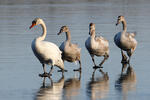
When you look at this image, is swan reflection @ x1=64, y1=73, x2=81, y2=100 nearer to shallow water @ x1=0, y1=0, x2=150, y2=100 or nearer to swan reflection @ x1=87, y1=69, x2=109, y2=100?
shallow water @ x1=0, y1=0, x2=150, y2=100

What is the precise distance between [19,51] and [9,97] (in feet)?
23.0

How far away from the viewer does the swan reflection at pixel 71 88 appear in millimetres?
12227

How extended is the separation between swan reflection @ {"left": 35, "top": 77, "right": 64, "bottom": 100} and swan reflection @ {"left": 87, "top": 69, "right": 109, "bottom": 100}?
64 centimetres

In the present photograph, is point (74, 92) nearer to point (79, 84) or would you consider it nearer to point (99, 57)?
point (79, 84)

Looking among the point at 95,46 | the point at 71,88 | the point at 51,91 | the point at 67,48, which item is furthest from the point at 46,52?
the point at 95,46

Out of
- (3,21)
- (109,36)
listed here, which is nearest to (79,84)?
(109,36)

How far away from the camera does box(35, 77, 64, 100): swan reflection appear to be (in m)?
12.1

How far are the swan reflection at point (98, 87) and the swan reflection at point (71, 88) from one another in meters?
0.27

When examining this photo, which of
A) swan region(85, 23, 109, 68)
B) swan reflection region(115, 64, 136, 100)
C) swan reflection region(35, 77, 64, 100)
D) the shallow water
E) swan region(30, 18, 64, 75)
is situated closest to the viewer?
swan reflection region(35, 77, 64, 100)

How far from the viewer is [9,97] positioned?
1219 centimetres

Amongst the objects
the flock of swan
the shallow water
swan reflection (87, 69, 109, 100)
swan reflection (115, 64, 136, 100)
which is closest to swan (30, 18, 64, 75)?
the flock of swan

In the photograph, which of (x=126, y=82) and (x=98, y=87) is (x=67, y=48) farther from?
(x=98, y=87)

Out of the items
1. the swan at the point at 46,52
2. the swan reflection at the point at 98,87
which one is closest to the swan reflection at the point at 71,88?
the swan reflection at the point at 98,87

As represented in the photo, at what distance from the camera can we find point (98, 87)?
1336cm
